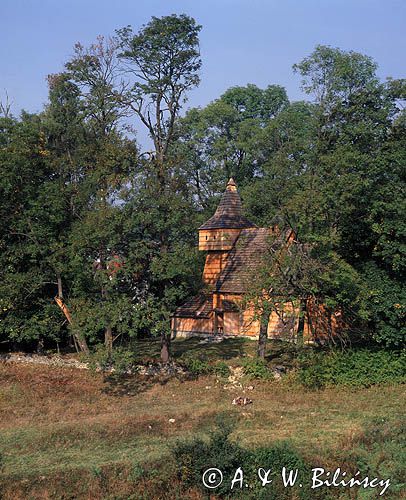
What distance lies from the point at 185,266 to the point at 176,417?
7235 mm

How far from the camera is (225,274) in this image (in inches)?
1369

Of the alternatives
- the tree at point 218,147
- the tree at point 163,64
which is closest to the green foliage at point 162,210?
the tree at point 163,64

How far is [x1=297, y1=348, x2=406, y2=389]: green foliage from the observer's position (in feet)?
75.8

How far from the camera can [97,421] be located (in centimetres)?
1939

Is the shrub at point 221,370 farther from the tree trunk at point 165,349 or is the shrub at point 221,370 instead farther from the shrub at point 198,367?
the tree trunk at point 165,349

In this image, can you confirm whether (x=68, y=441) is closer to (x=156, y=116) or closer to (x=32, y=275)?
(x=32, y=275)

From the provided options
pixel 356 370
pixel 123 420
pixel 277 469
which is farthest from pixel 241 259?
pixel 277 469

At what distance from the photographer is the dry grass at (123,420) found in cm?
1357

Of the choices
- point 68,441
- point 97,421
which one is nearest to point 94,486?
point 68,441

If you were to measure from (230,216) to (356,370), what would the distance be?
15.3 metres

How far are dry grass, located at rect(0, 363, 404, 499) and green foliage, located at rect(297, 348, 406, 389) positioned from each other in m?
0.56

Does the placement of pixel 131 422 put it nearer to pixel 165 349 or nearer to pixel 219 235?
pixel 165 349

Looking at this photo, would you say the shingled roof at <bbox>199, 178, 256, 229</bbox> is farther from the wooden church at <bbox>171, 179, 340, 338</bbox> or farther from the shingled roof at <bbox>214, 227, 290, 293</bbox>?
the shingled roof at <bbox>214, 227, 290, 293</bbox>

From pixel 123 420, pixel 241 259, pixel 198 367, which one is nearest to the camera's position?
pixel 123 420
